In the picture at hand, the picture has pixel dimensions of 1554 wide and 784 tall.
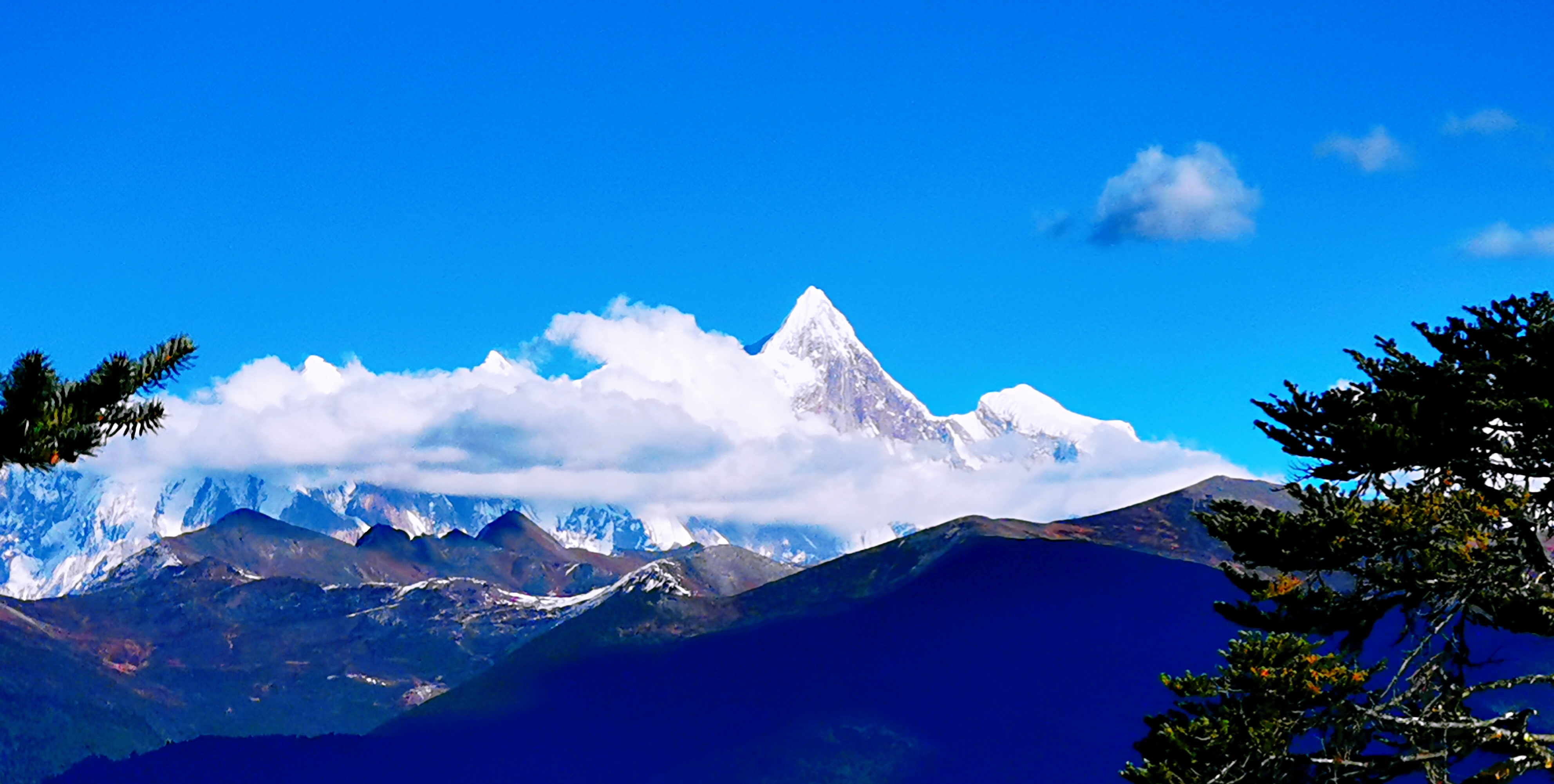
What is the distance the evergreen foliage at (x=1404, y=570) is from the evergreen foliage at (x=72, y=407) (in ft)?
68.5

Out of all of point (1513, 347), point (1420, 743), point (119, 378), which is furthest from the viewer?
point (1513, 347)

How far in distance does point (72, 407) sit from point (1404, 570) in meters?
25.4

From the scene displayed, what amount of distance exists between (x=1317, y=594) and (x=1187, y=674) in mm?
4383

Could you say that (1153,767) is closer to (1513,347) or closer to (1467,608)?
(1467,608)

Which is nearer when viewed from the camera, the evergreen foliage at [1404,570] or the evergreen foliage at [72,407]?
the evergreen foliage at [72,407]

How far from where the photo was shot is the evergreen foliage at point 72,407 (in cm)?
1650

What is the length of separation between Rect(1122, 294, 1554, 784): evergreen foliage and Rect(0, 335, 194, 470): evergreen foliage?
822 inches

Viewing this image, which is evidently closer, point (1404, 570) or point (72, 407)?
point (72, 407)

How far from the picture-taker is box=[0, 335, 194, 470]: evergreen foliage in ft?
54.1

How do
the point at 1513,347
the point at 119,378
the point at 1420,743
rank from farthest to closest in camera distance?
the point at 1513,347
the point at 1420,743
the point at 119,378

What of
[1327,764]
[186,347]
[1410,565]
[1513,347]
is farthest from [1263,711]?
[186,347]

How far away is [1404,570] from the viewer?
31.0m

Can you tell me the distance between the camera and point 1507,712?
100 ft

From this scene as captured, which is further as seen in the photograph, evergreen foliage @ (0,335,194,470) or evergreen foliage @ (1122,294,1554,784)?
evergreen foliage @ (1122,294,1554,784)
